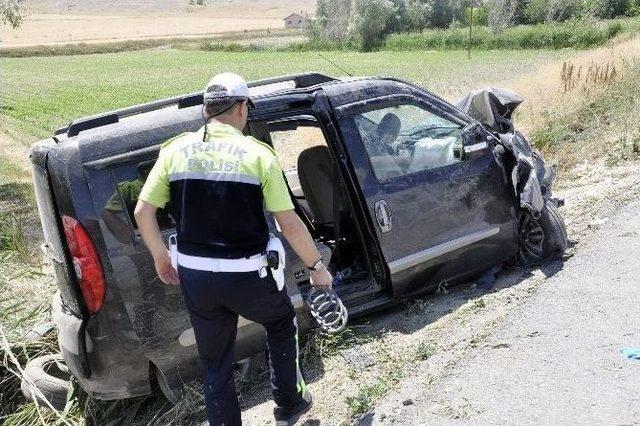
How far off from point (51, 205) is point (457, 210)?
108 inches

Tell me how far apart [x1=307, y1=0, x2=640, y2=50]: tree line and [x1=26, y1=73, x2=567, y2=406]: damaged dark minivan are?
44042 mm

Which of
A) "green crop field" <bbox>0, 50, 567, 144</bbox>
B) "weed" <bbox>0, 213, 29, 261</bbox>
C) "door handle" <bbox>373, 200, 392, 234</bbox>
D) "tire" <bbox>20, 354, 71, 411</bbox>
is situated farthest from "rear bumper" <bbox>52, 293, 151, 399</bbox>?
"green crop field" <bbox>0, 50, 567, 144</bbox>

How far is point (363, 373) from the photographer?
4.23 meters

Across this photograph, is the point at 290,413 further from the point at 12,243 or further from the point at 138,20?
the point at 138,20

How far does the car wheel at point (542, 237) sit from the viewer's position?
5.34m

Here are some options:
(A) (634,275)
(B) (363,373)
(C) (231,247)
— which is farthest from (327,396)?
(A) (634,275)

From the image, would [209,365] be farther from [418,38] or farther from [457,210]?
[418,38]

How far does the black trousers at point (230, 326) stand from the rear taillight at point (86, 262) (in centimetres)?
71

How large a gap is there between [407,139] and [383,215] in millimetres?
700

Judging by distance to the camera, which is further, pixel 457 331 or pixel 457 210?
pixel 457 210

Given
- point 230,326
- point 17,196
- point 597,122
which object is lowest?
point 17,196

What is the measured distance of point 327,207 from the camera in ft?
17.5

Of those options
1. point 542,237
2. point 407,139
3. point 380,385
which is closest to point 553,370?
point 380,385

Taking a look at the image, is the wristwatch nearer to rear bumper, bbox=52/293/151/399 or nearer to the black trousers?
the black trousers
